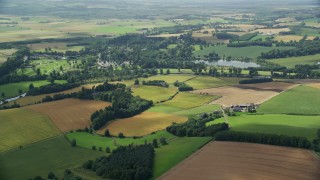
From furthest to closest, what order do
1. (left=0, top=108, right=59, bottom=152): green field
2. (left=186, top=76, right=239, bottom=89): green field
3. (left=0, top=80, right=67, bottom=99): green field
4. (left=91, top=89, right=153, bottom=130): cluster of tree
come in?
(left=186, top=76, right=239, bottom=89): green field < (left=0, top=80, right=67, bottom=99): green field < (left=91, top=89, right=153, bottom=130): cluster of tree < (left=0, top=108, right=59, bottom=152): green field

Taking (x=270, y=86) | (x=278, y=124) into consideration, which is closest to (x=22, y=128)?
(x=278, y=124)

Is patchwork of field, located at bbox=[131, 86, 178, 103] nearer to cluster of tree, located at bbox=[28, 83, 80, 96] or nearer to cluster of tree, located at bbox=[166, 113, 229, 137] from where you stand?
cluster of tree, located at bbox=[28, 83, 80, 96]

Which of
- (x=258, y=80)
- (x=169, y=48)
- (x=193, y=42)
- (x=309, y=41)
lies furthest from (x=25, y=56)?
(x=309, y=41)

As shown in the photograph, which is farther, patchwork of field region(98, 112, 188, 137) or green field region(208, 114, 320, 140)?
patchwork of field region(98, 112, 188, 137)

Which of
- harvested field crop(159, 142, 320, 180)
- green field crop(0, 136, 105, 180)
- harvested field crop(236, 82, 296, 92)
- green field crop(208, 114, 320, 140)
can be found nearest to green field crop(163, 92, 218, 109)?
harvested field crop(236, 82, 296, 92)

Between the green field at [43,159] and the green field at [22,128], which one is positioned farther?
the green field at [22,128]

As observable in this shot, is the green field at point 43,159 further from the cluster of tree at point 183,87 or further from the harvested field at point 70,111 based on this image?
the cluster of tree at point 183,87

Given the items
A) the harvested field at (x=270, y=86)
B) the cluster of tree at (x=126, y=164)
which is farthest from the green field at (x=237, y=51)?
the cluster of tree at (x=126, y=164)

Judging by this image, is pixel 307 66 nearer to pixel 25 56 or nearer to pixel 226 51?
pixel 226 51
